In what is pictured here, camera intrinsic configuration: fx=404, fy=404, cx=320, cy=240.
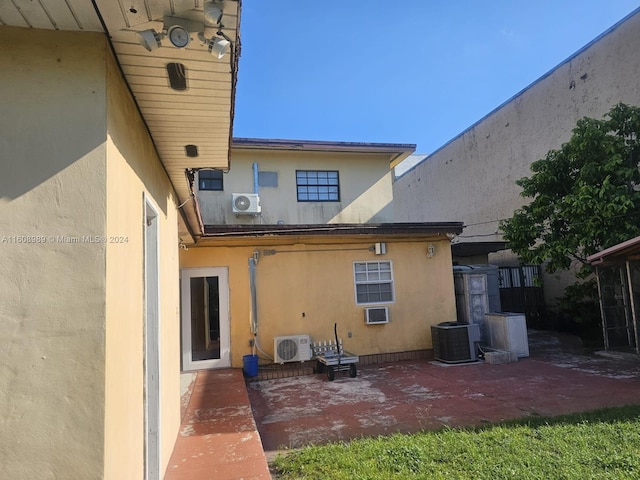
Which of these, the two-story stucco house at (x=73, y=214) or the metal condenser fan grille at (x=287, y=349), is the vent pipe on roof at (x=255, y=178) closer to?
the metal condenser fan grille at (x=287, y=349)

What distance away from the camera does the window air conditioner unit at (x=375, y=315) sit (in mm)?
9445

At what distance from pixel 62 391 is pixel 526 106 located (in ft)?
56.4

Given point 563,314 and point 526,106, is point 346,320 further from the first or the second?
point 526,106

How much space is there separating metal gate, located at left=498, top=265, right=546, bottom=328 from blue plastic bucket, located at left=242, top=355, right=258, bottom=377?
10.00m

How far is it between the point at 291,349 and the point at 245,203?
531cm

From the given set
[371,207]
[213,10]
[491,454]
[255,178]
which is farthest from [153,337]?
[371,207]

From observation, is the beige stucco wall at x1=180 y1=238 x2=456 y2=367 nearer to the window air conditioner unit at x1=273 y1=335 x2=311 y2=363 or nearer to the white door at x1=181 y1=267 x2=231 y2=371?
the white door at x1=181 y1=267 x2=231 y2=371

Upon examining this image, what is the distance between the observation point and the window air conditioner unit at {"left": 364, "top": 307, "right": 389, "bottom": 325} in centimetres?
945

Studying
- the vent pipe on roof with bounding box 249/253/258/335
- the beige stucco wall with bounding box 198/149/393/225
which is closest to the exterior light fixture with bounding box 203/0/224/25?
the vent pipe on roof with bounding box 249/253/258/335

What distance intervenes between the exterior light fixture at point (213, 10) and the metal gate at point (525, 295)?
583 inches

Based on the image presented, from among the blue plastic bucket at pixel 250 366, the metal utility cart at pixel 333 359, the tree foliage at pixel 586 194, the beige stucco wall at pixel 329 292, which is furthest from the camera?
the tree foliage at pixel 586 194

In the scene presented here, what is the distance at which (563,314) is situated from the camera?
13289 mm

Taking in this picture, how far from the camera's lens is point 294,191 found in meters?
13.3

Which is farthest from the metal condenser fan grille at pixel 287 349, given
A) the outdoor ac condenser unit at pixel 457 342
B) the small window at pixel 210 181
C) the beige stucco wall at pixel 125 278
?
the small window at pixel 210 181
